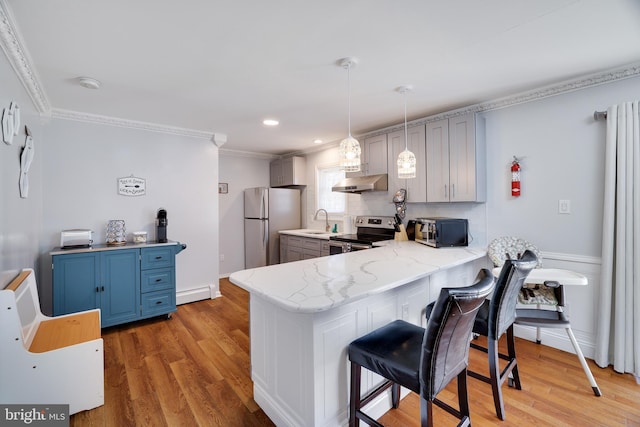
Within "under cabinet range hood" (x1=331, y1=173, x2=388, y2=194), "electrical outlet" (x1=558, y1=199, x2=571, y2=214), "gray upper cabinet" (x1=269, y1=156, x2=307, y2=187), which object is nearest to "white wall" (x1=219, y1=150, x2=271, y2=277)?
"gray upper cabinet" (x1=269, y1=156, x2=307, y2=187)

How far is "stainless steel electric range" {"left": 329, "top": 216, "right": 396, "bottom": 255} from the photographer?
11.8 feet

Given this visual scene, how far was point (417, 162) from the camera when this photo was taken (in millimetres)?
3354

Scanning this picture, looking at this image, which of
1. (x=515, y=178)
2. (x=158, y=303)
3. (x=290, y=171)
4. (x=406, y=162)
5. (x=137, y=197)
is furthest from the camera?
(x=290, y=171)

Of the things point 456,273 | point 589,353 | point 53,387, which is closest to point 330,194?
point 456,273

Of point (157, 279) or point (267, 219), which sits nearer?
point (157, 279)

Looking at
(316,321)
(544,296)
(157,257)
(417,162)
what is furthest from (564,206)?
(157,257)

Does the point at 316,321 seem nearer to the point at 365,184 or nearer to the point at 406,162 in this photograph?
the point at 406,162

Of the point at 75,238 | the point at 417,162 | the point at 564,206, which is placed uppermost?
the point at 417,162

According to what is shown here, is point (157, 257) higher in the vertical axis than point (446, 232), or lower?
lower

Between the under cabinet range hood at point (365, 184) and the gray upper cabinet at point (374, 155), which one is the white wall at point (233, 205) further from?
the gray upper cabinet at point (374, 155)

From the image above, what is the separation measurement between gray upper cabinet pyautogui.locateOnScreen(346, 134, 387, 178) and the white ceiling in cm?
71

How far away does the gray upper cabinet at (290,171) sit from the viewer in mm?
5160

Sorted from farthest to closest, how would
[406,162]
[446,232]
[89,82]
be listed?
[446,232]
[406,162]
[89,82]

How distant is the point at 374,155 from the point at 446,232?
144 centimetres
